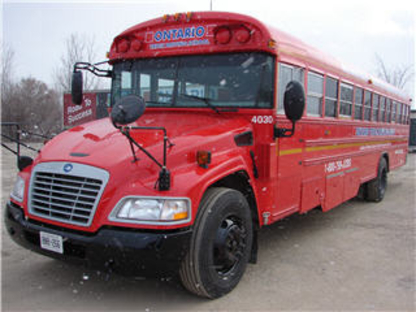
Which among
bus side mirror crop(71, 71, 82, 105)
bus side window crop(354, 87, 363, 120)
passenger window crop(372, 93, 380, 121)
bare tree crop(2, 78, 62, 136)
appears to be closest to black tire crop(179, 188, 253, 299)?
bus side mirror crop(71, 71, 82, 105)

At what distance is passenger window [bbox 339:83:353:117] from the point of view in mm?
5887

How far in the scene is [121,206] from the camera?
2.81m

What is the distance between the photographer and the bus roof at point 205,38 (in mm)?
3799

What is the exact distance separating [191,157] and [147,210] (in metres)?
0.64

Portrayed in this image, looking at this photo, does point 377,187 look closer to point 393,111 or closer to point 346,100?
point 393,111

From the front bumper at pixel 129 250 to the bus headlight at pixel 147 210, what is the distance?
9 centimetres

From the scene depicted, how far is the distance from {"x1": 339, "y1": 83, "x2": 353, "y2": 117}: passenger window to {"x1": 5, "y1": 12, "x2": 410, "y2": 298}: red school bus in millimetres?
173

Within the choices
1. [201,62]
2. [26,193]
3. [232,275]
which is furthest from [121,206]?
[201,62]

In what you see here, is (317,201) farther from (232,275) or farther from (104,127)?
(104,127)

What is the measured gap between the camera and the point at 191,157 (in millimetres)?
3197

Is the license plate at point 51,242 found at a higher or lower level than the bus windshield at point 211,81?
lower

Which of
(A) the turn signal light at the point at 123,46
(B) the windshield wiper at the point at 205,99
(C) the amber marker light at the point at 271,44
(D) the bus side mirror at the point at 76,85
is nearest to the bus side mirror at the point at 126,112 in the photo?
(B) the windshield wiper at the point at 205,99

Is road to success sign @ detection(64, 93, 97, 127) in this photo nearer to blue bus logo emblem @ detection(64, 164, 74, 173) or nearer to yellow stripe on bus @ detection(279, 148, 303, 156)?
yellow stripe on bus @ detection(279, 148, 303, 156)

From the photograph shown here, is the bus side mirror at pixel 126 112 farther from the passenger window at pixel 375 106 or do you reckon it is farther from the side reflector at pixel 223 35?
the passenger window at pixel 375 106
